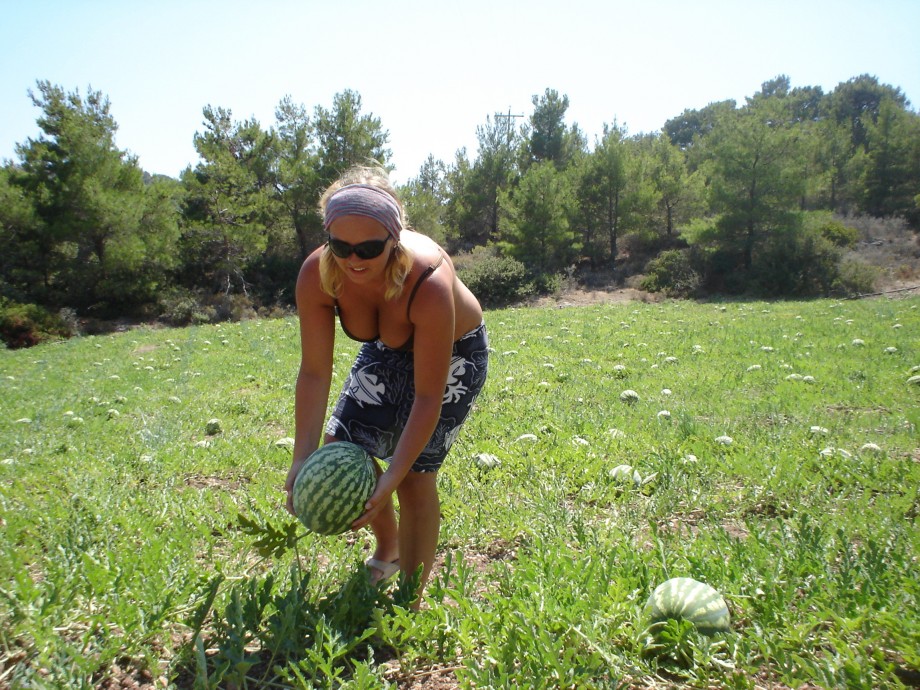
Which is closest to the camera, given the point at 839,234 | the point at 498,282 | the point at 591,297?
the point at 498,282

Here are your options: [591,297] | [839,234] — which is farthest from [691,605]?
[839,234]

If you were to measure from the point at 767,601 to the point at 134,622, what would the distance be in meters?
2.21

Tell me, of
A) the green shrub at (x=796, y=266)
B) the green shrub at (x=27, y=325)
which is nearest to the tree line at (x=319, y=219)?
the green shrub at (x=796, y=266)

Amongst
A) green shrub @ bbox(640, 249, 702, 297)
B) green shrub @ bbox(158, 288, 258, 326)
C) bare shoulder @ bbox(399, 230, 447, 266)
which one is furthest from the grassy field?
green shrub @ bbox(640, 249, 702, 297)

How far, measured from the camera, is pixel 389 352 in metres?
2.45

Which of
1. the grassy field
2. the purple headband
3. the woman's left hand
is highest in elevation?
the purple headband

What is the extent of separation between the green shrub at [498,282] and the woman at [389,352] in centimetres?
2328

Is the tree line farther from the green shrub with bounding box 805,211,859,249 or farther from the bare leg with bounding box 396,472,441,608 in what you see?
the bare leg with bounding box 396,472,441,608

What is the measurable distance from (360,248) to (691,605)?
1647 mm

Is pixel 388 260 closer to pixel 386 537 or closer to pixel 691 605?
pixel 386 537

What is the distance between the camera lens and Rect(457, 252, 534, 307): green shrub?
25969mm

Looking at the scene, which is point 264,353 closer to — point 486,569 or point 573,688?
point 486,569

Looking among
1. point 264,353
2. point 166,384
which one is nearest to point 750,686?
point 166,384

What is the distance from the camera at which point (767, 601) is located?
2.00m
